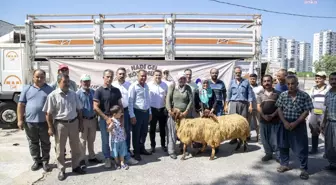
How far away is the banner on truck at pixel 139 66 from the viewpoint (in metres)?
6.97

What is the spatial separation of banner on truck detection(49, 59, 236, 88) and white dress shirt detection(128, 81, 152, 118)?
2.14m

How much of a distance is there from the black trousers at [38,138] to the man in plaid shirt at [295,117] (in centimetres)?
407

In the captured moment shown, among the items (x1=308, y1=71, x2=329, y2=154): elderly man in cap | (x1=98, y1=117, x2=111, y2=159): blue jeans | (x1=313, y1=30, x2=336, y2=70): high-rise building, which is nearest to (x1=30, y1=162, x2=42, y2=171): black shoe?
(x1=98, y1=117, x2=111, y2=159): blue jeans

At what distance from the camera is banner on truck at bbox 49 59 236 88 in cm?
697

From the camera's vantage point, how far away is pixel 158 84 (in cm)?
531

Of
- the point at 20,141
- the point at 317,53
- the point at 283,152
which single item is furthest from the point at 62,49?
the point at 317,53

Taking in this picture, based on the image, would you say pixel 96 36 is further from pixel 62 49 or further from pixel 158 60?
pixel 158 60

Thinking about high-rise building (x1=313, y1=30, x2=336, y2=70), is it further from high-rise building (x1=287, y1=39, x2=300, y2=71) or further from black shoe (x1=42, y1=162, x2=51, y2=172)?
black shoe (x1=42, y1=162, x2=51, y2=172)

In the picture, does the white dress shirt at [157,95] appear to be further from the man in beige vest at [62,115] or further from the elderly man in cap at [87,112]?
the man in beige vest at [62,115]

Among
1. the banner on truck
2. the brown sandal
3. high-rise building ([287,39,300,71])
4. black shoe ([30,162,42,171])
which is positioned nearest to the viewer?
the brown sandal

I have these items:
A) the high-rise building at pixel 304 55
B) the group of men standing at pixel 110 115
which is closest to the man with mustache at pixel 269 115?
the group of men standing at pixel 110 115

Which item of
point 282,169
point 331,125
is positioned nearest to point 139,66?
point 282,169

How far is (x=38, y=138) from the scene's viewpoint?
4.38m

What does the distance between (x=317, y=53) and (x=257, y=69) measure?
72.3 m
